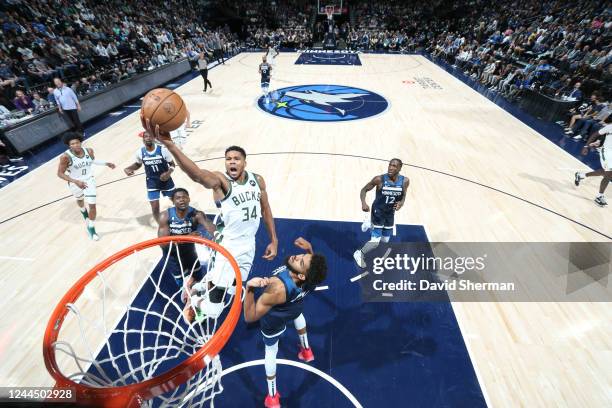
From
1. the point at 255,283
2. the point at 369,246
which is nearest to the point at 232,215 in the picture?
the point at 255,283

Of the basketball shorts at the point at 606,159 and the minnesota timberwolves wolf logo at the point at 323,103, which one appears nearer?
the basketball shorts at the point at 606,159

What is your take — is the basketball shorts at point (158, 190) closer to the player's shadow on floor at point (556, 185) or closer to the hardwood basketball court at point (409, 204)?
the hardwood basketball court at point (409, 204)

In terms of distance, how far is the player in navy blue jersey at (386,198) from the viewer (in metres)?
4.29

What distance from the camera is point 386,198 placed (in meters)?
4.36

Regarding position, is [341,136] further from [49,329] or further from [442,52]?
[442,52]

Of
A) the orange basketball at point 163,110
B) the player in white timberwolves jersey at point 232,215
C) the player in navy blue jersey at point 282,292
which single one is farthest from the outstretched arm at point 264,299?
the orange basketball at point 163,110

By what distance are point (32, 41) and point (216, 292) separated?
49.4ft

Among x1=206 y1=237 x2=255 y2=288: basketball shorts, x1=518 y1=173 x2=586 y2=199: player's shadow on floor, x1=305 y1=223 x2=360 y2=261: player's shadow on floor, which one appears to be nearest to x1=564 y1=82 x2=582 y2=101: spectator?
x1=518 y1=173 x2=586 y2=199: player's shadow on floor

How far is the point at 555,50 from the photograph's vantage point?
1462cm

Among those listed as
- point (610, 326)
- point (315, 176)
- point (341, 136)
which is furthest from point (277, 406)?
point (341, 136)

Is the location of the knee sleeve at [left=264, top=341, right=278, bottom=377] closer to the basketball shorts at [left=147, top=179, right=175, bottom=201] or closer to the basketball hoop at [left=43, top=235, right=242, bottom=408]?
the basketball hoop at [left=43, top=235, right=242, bottom=408]

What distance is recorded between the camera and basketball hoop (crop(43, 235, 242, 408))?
1.90 m

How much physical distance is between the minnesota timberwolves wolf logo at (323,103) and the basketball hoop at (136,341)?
299 inches

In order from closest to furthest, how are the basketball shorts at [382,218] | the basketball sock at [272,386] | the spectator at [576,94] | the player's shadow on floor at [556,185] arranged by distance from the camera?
the basketball sock at [272,386]
the basketball shorts at [382,218]
the player's shadow on floor at [556,185]
the spectator at [576,94]
